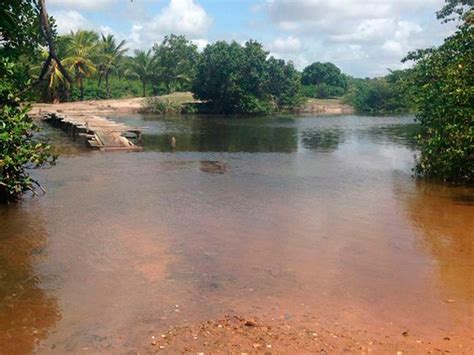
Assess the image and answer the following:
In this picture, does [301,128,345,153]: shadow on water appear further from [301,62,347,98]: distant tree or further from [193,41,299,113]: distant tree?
[301,62,347,98]: distant tree

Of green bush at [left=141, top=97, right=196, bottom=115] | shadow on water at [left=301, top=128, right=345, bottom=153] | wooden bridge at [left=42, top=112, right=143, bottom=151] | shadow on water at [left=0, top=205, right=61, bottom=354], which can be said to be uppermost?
green bush at [left=141, top=97, right=196, bottom=115]

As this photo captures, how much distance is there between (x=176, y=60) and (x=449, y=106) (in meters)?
51.0

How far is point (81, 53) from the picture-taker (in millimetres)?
50156

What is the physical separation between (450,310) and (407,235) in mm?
3926

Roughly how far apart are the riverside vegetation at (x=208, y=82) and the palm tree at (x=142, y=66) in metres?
0.12

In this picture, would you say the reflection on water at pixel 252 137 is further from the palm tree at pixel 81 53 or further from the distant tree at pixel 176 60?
the distant tree at pixel 176 60

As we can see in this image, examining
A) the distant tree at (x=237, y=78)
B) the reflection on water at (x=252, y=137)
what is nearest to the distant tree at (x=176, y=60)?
the distant tree at (x=237, y=78)

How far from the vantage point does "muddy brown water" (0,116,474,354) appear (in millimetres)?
7020

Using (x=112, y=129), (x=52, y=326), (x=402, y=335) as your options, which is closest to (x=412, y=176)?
(x=402, y=335)

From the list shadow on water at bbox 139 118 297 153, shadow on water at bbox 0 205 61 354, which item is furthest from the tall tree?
shadow on water at bbox 139 118 297 153

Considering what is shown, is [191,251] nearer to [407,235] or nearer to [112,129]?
[407,235]

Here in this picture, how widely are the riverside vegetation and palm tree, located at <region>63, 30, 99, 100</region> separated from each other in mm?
99

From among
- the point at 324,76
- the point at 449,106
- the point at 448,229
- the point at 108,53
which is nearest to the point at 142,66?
the point at 108,53

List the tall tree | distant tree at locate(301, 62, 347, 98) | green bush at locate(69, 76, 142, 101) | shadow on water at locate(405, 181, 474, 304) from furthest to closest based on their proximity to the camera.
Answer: distant tree at locate(301, 62, 347, 98) → green bush at locate(69, 76, 142, 101) → the tall tree → shadow on water at locate(405, 181, 474, 304)
